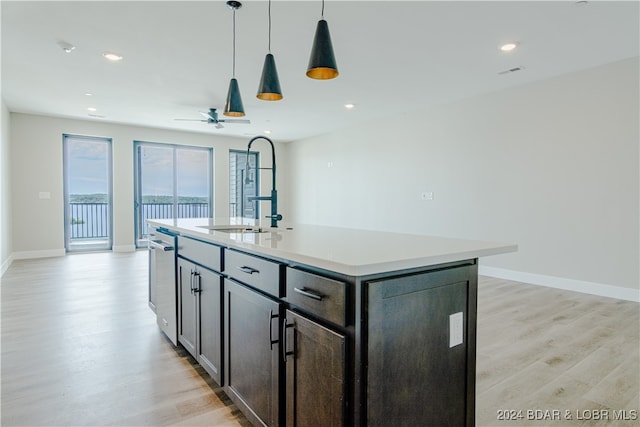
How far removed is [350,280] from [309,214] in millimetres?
7901

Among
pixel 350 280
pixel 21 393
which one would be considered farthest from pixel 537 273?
pixel 21 393

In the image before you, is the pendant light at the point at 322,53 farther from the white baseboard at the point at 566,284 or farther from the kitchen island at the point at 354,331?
the white baseboard at the point at 566,284

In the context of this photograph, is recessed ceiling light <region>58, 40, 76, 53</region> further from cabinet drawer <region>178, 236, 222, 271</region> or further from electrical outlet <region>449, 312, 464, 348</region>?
electrical outlet <region>449, 312, 464, 348</region>

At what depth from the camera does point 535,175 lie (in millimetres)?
4684

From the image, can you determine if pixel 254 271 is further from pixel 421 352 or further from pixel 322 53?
pixel 322 53

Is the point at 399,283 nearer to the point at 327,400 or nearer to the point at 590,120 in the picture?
the point at 327,400

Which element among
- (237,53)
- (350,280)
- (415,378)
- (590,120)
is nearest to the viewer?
(350,280)

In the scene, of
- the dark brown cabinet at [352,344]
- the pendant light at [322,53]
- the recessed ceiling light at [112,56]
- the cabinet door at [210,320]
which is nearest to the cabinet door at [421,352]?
the dark brown cabinet at [352,344]

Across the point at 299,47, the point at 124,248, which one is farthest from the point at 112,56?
the point at 124,248

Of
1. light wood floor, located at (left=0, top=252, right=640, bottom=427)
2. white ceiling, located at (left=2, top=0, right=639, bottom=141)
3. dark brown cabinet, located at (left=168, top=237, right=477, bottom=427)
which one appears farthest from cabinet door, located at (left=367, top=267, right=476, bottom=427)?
white ceiling, located at (left=2, top=0, right=639, bottom=141)

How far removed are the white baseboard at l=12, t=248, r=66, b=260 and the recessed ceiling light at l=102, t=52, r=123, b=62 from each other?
4691mm

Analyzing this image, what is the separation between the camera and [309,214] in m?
9.00

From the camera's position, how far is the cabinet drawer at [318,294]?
1134mm

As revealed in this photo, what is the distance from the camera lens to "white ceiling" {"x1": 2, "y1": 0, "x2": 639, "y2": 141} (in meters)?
2.90
